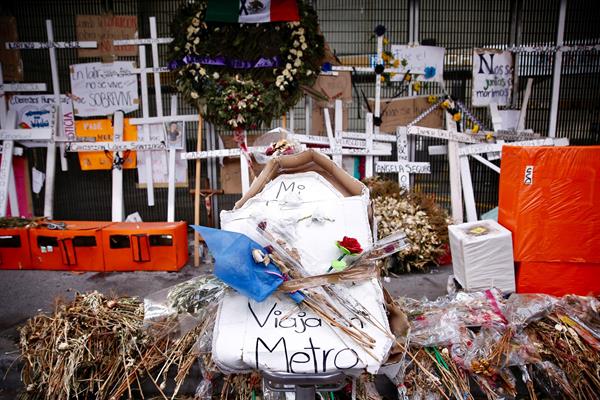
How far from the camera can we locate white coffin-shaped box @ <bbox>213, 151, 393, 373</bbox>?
70.6 inches

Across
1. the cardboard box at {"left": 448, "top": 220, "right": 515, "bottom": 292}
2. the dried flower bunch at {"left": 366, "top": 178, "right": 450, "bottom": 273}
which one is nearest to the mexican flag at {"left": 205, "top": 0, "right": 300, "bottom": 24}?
the dried flower bunch at {"left": 366, "top": 178, "right": 450, "bottom": 273}

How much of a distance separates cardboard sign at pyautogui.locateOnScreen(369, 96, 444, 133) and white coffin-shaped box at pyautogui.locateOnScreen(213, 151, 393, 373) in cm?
373

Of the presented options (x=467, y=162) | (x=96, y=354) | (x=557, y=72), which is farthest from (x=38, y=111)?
(x=557, y=72)

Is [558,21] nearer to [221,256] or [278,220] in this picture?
[278,220]

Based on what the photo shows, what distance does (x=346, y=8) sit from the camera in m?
6.01

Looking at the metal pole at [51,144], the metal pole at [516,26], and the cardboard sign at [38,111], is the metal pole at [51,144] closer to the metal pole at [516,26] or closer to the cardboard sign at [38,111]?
the cardboard sign at [38,111]

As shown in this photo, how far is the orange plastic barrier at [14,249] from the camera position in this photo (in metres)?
5.15

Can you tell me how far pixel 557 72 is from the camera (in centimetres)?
594

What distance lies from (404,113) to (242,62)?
2.51 m

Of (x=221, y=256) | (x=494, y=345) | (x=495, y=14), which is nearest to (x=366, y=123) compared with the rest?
(x=495, y=14)

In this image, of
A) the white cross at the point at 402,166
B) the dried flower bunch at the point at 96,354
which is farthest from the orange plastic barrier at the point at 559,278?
the dried flower bunch at the point at 96,354

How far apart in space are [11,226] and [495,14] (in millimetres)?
7511

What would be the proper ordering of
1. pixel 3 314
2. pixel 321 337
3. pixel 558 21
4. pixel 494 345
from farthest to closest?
pixel 558 21
pixel 3 314
pixel 494 345
pixel 321 337

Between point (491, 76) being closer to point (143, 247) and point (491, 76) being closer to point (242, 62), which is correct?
point (242, 62)
